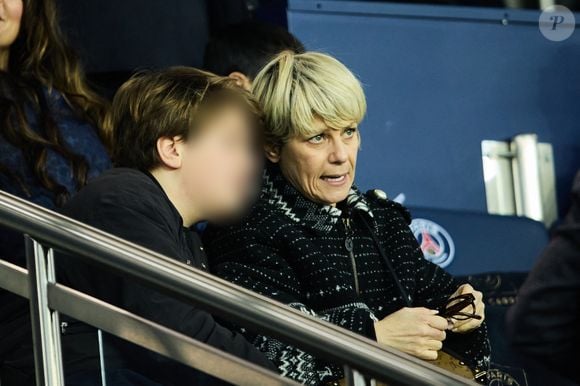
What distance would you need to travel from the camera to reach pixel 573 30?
6.04 meters

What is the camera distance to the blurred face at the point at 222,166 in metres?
3.76

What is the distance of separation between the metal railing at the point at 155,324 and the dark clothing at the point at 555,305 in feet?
1.21

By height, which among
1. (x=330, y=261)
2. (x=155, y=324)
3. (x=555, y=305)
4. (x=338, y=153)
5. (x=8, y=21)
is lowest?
(x=555, y=305)

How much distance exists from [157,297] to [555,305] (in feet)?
4.00

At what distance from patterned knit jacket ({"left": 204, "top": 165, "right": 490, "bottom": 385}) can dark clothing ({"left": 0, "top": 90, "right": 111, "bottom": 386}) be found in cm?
46

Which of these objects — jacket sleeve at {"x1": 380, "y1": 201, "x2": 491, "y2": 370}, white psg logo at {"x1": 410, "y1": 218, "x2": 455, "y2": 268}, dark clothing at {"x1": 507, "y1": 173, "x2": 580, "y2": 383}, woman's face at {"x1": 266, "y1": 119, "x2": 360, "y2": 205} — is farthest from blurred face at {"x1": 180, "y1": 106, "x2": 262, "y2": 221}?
dark clothing at {"x1": 507, "y1": 173, "x2": 580, "y2": 383}

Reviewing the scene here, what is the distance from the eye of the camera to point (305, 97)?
3.88 metres

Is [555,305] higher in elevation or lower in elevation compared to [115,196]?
lower

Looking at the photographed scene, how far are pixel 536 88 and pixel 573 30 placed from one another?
0.33m

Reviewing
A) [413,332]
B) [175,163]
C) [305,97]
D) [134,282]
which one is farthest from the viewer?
[305,97]

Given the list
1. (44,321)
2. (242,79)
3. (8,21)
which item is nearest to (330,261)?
(44,321)

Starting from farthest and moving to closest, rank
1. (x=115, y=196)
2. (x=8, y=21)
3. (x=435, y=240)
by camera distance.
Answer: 1. (x=435, y=240)
2. (x=8, y=21)
3. (x=115, y=196)

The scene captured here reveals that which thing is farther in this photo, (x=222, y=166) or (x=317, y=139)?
(x=317, y=139)

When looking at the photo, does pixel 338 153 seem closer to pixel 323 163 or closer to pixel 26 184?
pixel 323 163
